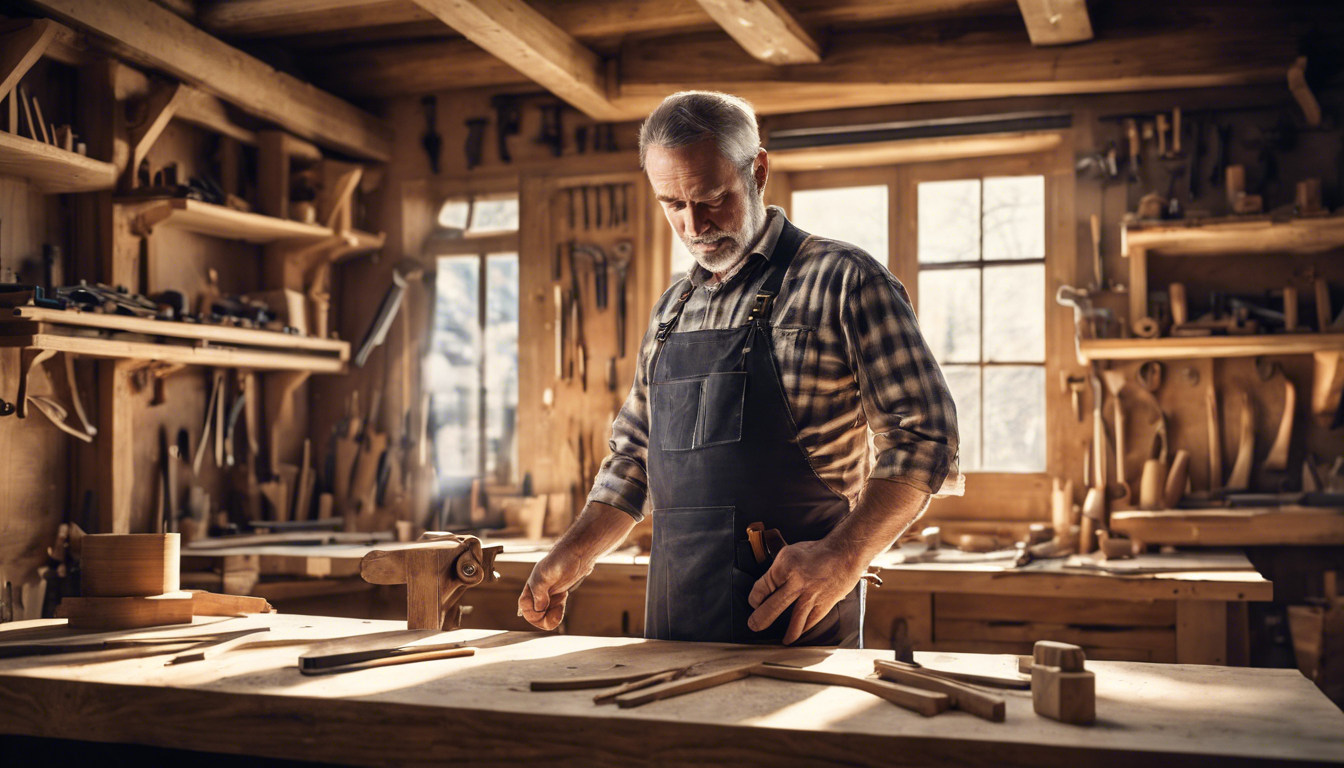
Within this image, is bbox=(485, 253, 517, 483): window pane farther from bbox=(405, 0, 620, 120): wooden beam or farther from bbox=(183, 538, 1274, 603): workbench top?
bbox=(183, 538, 1274, 603): workbench top

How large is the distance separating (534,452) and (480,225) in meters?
1.20

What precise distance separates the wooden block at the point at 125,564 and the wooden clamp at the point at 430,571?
1.48 feet

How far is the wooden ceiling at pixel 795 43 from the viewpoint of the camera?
411cm

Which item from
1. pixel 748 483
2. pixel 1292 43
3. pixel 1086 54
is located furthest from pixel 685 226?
pixel 1292 43

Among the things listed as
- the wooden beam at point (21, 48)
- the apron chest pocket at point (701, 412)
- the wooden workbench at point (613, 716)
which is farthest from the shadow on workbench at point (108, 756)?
the wooden beam at point (21, 48)

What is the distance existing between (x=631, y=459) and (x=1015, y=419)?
265 centimetres

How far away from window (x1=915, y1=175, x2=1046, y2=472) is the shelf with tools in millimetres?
2727

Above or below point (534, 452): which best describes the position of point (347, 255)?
above

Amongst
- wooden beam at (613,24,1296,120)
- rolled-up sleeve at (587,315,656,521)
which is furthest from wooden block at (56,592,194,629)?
wooden beam at (613,24,1296,120)

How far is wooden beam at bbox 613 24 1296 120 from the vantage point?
13.6 ft

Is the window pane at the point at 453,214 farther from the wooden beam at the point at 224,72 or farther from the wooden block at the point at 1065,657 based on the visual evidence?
the wooden block at the point at 1065,657

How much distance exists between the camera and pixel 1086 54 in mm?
4285

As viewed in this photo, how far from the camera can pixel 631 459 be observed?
2467mm

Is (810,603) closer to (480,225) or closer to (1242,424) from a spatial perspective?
(1242,424)
